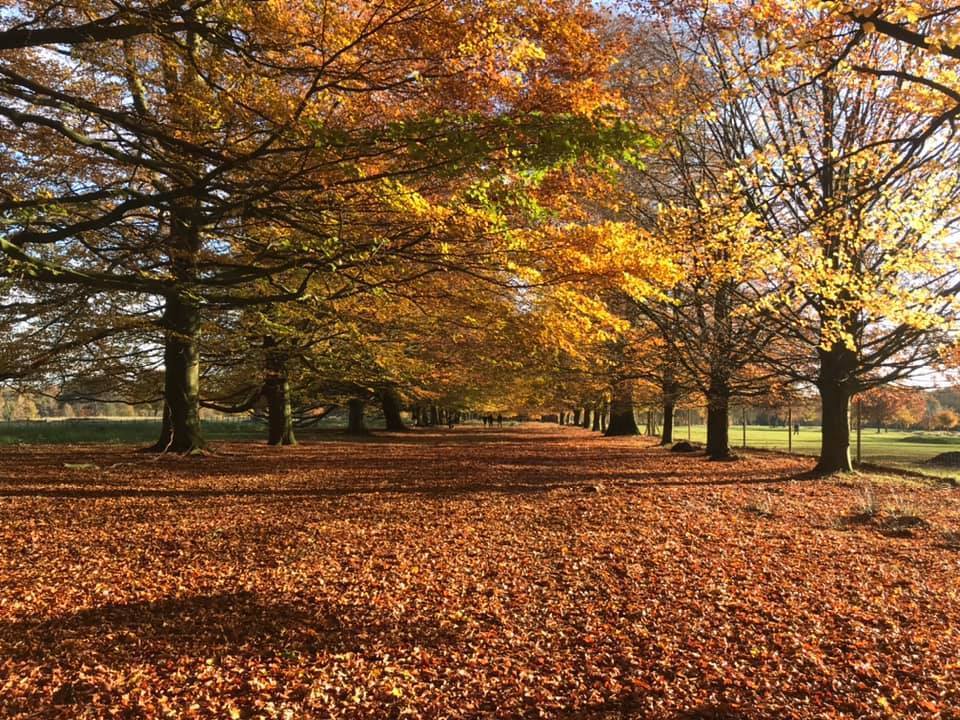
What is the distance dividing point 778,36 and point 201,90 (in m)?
6.28

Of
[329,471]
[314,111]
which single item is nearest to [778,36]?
[314,111]

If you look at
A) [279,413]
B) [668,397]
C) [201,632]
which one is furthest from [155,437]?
[201,632]

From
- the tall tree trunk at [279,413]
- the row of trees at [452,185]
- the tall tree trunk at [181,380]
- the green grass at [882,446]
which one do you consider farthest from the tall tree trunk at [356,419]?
the green grass at [882,446]

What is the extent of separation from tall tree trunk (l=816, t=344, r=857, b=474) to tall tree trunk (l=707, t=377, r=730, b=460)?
10.2 ft

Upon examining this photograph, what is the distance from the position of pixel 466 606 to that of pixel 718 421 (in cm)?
1492

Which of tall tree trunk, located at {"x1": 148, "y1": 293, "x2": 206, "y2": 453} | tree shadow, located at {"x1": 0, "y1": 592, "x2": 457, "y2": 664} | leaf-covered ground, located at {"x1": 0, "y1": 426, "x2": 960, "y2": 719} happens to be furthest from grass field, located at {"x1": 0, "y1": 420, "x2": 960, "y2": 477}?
tree shadow, located at {"x1": 0, "y1": 592, "x2": 457, "y2": 664}

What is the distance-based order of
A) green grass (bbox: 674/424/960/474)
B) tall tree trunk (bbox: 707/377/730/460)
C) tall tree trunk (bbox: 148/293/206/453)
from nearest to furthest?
tall tree trunk (bbox: 148/293/206/453), tall tree trunk (bbox: 707/377/730/460), green grass (bbox: 674/424/960/474)

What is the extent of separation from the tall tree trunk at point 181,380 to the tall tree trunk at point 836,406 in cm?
1378

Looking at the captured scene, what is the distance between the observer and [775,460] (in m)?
17.2

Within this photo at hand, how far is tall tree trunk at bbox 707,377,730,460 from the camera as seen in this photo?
16.3 meters

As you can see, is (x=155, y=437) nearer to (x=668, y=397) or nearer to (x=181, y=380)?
(x=181, y=380)

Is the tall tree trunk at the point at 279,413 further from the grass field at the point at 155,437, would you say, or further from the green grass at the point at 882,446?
the green grass at the point at 882,446

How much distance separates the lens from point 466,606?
476 centimetres

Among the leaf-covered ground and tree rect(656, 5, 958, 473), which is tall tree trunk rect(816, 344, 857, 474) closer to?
tree rect(656, 5, 958, 473)
